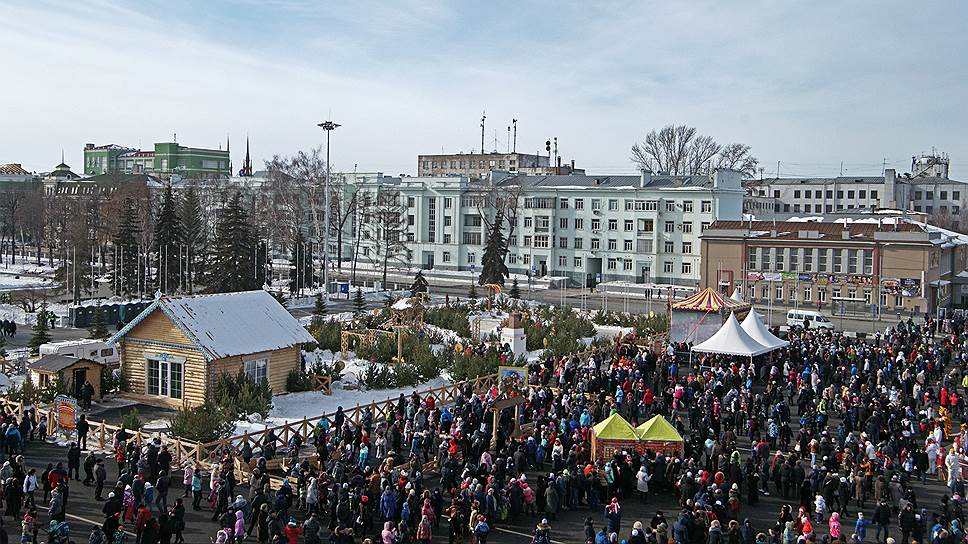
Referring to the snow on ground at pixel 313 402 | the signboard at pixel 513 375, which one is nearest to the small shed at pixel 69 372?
the snow on ground at pixel 313 402

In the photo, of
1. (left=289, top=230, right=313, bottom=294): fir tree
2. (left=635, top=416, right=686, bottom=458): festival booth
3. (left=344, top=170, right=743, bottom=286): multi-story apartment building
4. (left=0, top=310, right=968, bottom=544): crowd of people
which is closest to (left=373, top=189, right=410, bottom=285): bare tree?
(left=344, top=170, right=743, bottom=286): multi-story apartment building

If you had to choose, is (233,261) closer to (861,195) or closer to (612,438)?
(612,438)

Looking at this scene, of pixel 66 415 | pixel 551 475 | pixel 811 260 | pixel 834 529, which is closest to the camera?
pixel 834 529

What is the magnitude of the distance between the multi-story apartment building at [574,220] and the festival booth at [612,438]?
5567 cm

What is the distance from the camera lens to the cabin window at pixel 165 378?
95.9ft

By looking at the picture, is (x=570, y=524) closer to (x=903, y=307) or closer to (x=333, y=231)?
(x=903, y=307)

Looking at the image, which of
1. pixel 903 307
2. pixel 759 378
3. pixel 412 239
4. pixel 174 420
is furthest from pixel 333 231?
pixel 174 420

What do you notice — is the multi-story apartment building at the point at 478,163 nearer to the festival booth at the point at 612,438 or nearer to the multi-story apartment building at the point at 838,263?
the multi-story apartment building at the point at 838,263

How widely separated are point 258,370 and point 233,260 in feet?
102

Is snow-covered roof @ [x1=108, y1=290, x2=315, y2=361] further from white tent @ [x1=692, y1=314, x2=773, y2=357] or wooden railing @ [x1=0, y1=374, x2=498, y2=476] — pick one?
white tent @ [x1=692, y1=314, x2=773, y2=357]

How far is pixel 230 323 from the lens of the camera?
3033 centimetres

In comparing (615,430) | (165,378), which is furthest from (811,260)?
(165,378)

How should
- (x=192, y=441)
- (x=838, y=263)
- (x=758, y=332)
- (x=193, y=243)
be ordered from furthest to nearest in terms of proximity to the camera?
(x=193, y=243), (x=838, y=263), (x=758, y=332), (x=192, y=441)

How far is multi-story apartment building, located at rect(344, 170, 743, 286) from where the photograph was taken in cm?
7825
